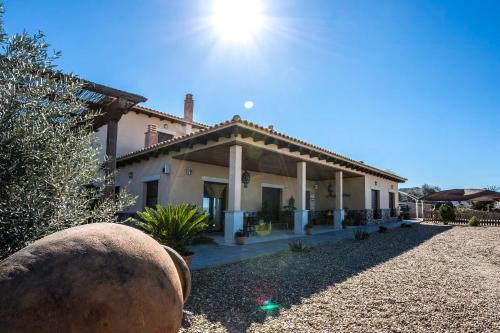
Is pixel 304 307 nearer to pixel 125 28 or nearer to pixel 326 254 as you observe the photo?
pixel 326 254

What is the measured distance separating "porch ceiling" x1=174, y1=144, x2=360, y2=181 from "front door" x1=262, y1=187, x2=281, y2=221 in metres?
1.09

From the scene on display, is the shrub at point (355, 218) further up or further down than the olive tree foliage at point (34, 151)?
further down

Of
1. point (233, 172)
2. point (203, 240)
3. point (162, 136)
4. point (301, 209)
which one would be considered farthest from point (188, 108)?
point (203, 240)

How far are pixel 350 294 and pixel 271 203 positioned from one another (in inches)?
439

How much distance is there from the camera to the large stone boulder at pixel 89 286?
49.9 inches

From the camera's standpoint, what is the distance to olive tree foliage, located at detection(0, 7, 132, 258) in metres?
2.79

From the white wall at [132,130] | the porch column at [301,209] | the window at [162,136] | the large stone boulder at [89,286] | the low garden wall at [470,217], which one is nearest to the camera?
the large stone boulder at [89,286]

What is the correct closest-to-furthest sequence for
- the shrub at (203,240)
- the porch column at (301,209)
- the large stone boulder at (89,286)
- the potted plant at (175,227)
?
the large stone boulder at (89,286) → the potted plant at (175,227) → the shrub at (203,240) → the porch column at (301,209)

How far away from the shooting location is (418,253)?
25.8 feet

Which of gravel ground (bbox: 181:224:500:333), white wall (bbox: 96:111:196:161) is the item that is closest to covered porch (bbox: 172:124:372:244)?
gravel ground (bbox: 181:224:500:333)

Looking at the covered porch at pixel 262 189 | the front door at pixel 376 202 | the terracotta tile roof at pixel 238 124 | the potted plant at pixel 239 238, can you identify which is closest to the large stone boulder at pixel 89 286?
the covered porch at pixel 262 189

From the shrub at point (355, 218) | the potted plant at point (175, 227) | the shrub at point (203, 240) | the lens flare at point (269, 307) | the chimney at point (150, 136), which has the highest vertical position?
the chimney at point (150, 136)

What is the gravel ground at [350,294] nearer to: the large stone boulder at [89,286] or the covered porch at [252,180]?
the covered porch at [252,180]

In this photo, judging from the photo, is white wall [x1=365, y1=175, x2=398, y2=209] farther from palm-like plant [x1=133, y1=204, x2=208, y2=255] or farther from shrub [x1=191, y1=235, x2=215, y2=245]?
palm-like plant [x1=133, y1=204, x2=208, y2=255]
